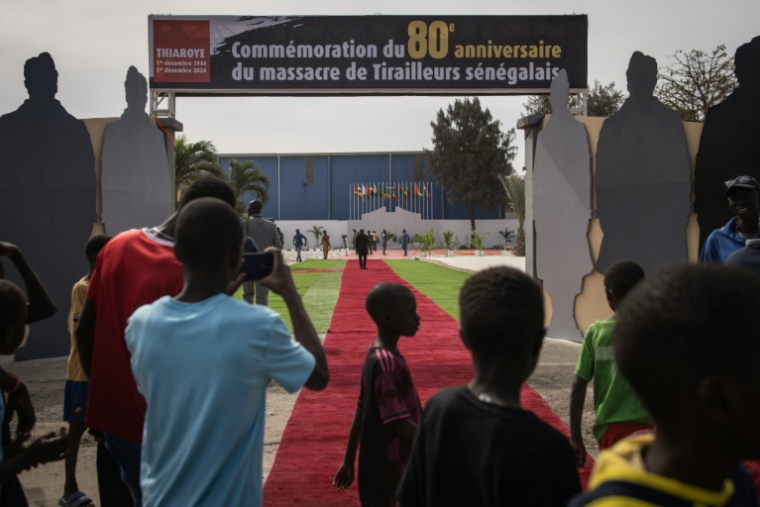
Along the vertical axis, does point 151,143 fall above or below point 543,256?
Result: above

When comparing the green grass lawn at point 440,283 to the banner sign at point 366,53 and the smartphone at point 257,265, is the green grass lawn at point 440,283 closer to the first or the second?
the banner sign at point 366,53

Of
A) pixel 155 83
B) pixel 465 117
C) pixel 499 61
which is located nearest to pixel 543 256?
pixel 499 61

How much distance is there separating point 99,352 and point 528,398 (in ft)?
16.8

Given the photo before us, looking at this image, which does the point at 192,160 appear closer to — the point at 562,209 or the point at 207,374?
the point at 562,209

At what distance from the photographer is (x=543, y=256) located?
11.5m

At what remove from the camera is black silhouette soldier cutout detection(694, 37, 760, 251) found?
901 cm

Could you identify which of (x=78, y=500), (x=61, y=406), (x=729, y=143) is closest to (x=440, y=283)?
(x=729, y=143)

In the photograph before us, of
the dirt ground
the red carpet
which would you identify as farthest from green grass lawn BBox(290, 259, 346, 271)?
the dirt ground

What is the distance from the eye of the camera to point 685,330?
4.08 ft

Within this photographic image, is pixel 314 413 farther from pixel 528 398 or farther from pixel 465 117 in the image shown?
pixel 465 117

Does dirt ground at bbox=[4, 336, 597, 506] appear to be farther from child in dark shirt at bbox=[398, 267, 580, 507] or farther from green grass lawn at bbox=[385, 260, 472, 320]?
green grass lawn at bbox=[385, 260, 472, 320]

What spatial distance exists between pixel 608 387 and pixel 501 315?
1.74 metres

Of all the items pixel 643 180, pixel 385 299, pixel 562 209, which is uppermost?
pixel 643 180

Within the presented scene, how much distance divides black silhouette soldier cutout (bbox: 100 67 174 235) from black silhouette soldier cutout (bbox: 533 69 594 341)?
574 centimetres
